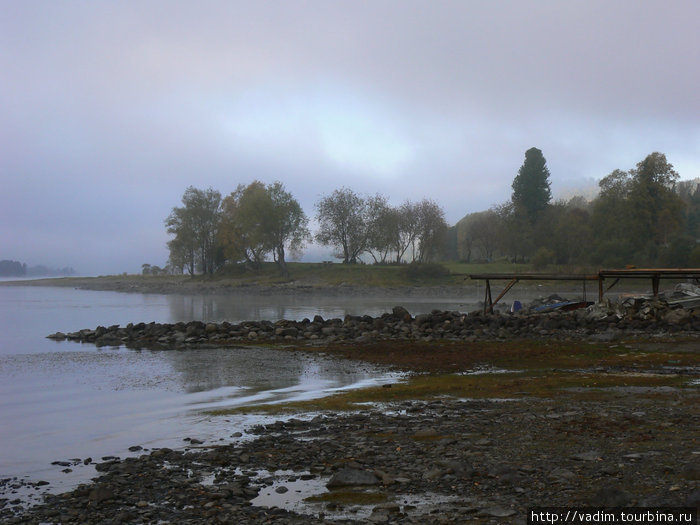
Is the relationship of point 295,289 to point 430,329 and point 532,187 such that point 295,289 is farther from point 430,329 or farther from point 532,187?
point 430,329

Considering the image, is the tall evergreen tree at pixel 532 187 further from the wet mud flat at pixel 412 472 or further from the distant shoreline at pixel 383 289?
the wet mud flat at pixel 412 472

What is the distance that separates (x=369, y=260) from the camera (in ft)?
335

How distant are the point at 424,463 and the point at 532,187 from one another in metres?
91.7

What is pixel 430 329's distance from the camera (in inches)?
1145

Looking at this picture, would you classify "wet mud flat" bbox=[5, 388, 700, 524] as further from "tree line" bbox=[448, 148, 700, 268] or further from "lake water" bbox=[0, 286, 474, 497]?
"tree line" bbox=[448, 148, 700, 268]

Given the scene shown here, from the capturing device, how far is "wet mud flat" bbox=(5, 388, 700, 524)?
21.7 feet

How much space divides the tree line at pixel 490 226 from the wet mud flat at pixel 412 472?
62.1 meters

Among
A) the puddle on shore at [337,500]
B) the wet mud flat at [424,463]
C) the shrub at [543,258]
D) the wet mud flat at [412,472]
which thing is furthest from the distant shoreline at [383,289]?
the puddle on shore at [337,500]

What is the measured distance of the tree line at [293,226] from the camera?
93.0 metres

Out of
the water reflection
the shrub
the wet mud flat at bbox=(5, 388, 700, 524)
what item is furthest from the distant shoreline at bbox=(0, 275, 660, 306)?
the wet mud flat at bbox=(5, 388, 700, 524)

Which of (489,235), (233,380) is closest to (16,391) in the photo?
(233,380)

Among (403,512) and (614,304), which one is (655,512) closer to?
(403,512)

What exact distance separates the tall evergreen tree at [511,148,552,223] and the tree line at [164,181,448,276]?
1239 cm

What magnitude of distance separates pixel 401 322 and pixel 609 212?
55.4m
